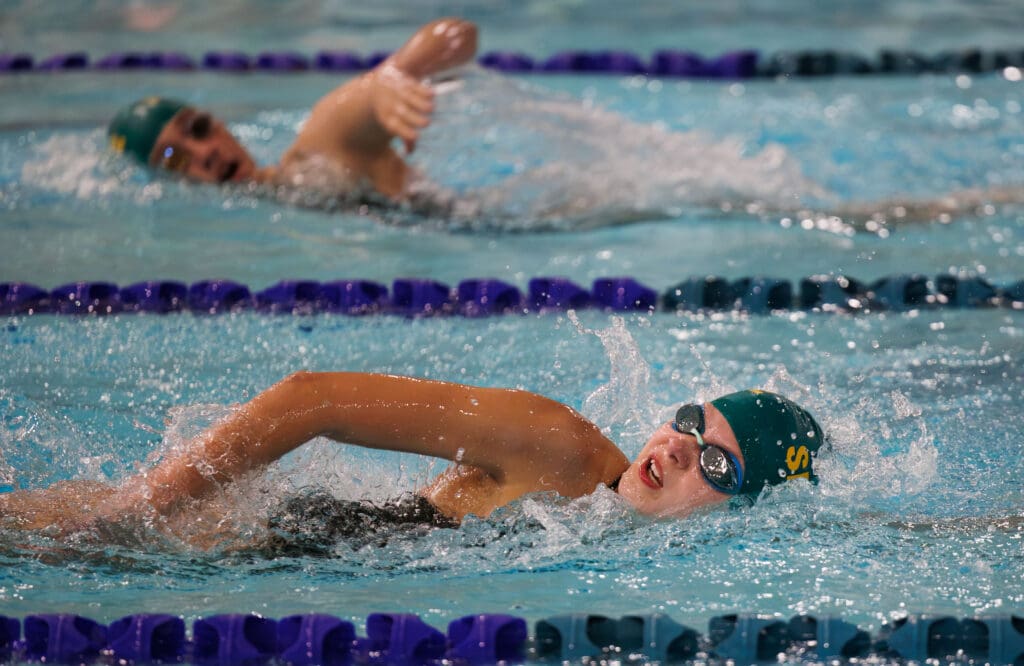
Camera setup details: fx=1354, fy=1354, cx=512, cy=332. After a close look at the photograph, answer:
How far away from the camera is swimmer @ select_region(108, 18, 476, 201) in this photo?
4.27 metres

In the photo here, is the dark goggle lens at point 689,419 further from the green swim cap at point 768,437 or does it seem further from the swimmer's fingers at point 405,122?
the swimmer's fingers at point 405,122

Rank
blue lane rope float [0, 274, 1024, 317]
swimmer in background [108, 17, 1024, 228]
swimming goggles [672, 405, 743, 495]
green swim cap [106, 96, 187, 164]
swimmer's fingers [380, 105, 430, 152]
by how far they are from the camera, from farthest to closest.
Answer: green swim cap [106, 96, 187, 164] < swimmer in background [108, 17, 1024, 228] < swimmer's fingers [380, 105, 430, 152] < blue lane rope float [0, 274, 1024, 317] < swimming goggles [672, 405, 743, 495]

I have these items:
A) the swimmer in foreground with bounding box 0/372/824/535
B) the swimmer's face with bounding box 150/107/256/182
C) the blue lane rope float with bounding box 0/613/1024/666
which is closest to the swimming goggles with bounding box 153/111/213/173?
the swimmer's face with bounding box 150/107/256/182

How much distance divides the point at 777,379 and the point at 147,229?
2.32 metres

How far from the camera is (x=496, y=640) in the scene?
236 centimetres

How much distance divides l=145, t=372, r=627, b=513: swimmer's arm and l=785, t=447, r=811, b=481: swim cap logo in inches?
15.0

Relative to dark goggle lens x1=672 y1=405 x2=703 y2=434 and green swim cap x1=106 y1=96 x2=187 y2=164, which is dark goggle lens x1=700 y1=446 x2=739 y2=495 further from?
green swim cap x1=106 y1=96 x2=187 y2=164

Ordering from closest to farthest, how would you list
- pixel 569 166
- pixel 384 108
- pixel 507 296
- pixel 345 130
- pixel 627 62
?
pixel 507 296 → pixel 384 108 → pixel 345 130 → pixel 569 166 → pixel 627 62

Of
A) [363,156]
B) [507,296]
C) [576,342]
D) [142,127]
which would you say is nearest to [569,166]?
[363,156]

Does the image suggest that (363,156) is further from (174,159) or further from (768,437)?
(768,437)

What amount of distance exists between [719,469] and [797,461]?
0.62ft

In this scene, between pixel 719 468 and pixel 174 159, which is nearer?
pixel 719 468

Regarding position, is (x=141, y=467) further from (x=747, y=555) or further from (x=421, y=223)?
(x=421, y=223)

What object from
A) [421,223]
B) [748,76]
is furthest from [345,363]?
[748,76]
